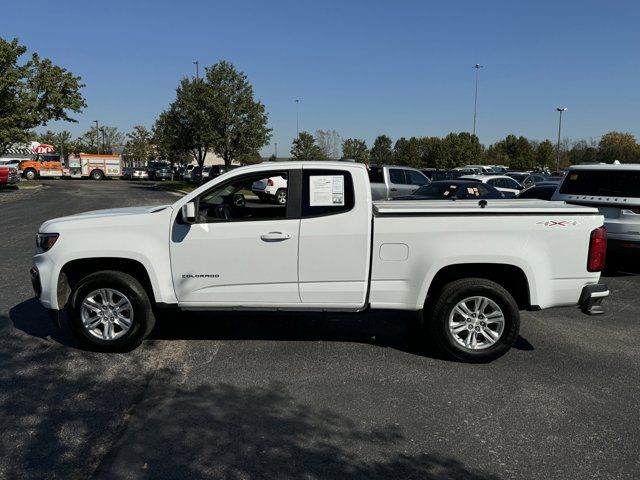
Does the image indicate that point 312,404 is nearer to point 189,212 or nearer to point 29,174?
point 189,212

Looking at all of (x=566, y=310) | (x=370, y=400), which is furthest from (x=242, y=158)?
(x=370, y=400)

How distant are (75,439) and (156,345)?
6.37ft

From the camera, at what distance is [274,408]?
13.5 ft

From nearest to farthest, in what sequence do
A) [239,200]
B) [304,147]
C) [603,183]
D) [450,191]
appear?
[239,200] < [603,183] < [450,191] < [304,147]

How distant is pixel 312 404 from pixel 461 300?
175cm

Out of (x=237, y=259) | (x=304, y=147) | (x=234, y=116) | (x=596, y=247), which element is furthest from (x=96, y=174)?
(x=596, y=247)

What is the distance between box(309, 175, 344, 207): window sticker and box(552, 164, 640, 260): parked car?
5267 millimetres

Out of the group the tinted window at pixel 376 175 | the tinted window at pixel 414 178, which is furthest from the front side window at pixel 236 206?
the tinted window at pixel 414 178

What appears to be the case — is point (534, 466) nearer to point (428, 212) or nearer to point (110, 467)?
point (428, 212)

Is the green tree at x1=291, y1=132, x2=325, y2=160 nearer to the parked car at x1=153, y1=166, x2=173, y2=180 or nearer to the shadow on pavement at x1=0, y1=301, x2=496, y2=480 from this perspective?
the parked car at x1=153, y1=166, x2=173, y2=180

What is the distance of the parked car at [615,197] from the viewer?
8.11 metres

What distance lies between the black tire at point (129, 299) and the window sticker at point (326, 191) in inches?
72.6

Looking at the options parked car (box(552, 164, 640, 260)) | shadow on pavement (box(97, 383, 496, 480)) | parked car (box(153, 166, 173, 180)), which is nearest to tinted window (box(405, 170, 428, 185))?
parked car (box(552, 164, 640, 260))

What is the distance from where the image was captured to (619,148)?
65500 mm
